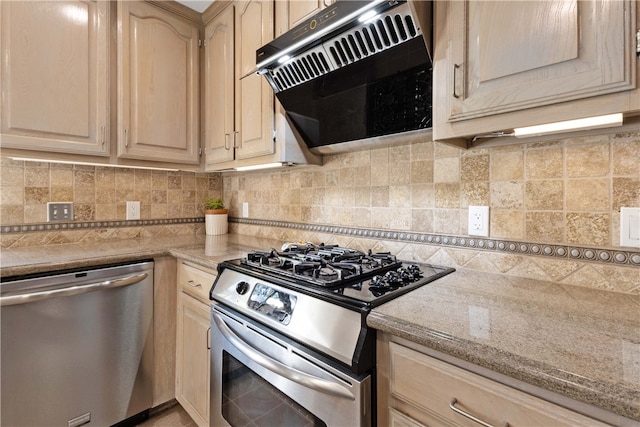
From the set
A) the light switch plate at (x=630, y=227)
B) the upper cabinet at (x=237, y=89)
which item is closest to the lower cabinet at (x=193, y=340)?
the upper cabinet at (x=237, y=89)

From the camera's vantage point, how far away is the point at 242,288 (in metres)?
1.15

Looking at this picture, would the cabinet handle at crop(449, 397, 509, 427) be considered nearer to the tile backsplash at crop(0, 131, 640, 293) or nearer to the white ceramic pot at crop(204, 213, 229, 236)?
the tile backsplash at crop(0, 131, 640, 293)

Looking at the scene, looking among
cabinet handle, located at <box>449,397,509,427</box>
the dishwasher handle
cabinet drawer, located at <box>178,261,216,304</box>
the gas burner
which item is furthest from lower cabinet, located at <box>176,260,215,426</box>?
cabinet handle, located at <box>449,397,509,427</box>

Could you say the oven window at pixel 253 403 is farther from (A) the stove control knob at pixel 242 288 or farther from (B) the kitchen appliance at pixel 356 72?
(B) the kitchen appliance at pixel 356 72

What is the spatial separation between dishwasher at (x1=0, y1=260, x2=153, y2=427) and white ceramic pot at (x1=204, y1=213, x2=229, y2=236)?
697 mm

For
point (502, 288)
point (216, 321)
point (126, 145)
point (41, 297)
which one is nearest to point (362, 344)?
point (502, 288)

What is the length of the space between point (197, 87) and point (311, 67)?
1.19 m

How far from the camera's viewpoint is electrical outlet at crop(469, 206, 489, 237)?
112 cm

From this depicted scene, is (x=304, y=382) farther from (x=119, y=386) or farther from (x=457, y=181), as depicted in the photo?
(x=119, y=386)

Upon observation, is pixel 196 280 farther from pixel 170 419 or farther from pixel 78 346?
pixel 170 419

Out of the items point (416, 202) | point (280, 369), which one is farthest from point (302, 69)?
point (280, 369)

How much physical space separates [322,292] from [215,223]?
161cm

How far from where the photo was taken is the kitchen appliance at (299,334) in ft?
2.51

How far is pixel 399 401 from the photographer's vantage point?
72 cm
